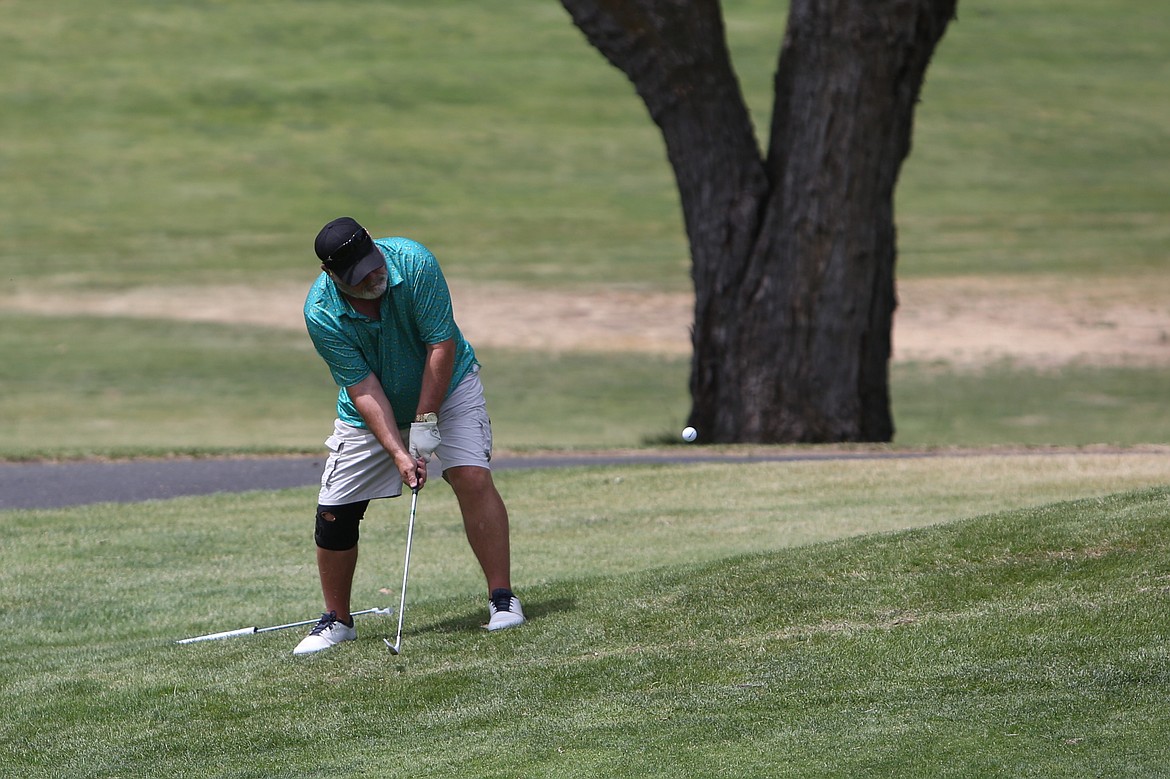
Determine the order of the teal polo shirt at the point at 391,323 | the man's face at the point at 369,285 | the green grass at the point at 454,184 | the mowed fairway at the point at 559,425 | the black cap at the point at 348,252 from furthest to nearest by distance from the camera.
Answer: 1. the green grass at the point at 454,184
2. the teal polo shirt at the point at 391,323
3. the man's face at the point at 369,285
4. the black cap at the point at 348,252
5. the mowed fairway at the point at 559,425

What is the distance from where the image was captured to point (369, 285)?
621cm

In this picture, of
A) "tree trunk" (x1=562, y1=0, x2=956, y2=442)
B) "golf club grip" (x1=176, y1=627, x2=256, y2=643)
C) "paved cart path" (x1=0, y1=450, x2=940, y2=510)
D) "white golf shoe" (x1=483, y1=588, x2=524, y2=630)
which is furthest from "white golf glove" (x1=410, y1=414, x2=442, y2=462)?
"tree trunk" (x1=562, y1=0, x2=956, y2=442)

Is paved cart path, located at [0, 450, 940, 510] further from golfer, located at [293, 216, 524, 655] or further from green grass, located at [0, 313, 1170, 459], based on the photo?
golfer, located at [293, 216, 524, 655]

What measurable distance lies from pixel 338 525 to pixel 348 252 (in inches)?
45.1

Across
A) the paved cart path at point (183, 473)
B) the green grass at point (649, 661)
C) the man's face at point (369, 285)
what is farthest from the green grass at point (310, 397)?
the man's face at point (369, 285)

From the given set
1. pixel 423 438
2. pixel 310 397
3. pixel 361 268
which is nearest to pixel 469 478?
pixel 423 438

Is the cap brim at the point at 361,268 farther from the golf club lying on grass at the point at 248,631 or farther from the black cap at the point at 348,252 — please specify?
the golf club lying on grass at the point at 248,631

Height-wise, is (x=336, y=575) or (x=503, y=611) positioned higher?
(x=336, y=575)

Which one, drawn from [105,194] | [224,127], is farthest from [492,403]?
[224,127]

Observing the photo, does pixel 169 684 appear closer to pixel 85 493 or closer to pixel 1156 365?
pixel 85 493

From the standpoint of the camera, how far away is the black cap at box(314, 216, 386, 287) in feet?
19.9

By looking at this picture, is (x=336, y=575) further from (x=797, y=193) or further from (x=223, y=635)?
(x=797, y=193)

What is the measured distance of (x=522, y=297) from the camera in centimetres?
2772

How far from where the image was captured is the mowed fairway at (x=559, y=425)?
5414 millimetres
